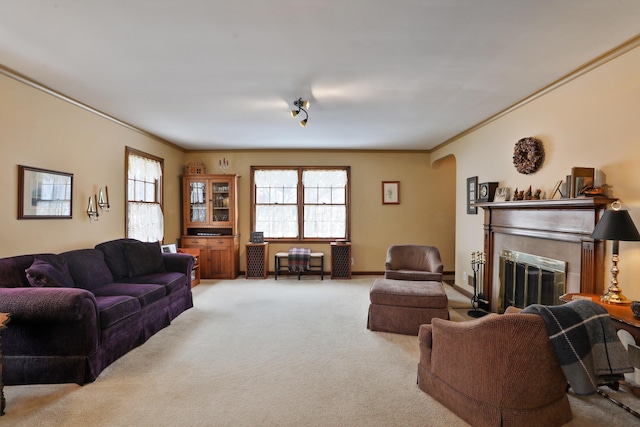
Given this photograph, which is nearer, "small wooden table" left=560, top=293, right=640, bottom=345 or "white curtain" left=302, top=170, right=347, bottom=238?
"small wooden table" left=560, top=293, right=640, bottom=345

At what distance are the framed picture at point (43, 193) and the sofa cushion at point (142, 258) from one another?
2.62ft

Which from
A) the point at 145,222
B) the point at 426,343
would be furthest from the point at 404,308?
the point at 145,222

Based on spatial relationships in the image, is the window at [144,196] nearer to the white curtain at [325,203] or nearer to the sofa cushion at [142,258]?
the sofa cushion at [142,258]

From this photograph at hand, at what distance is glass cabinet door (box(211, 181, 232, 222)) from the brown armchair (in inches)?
198

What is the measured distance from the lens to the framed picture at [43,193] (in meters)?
3.08

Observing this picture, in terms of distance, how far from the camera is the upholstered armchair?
14.9ft

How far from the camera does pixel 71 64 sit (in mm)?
2801

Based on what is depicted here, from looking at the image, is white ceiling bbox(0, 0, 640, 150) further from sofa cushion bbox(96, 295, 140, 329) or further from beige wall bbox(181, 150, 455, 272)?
beige wall bbox(181, 150, 455, 272)

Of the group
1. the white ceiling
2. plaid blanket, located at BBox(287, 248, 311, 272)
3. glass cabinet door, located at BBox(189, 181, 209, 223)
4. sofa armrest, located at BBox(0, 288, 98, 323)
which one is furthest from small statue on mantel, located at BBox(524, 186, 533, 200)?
glass cabinet door, located at BBox(189, 181, 209, 223)

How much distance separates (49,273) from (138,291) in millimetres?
771

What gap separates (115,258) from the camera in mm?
4008

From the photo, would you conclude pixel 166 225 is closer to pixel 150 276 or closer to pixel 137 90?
pixel 150 276

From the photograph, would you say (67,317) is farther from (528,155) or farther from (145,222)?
(528,155)

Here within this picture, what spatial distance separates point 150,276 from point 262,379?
2.28m
